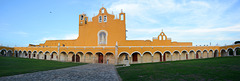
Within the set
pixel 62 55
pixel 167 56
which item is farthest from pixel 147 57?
pixel 62 55

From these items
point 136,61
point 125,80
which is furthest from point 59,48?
point 125,80

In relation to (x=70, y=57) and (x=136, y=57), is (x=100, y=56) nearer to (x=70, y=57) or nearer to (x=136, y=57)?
(x=70, y=57)

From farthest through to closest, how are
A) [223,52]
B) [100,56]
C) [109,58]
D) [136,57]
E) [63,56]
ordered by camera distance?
[223,52] < [63,56] < [100,56] < [136,57] < [109,58]

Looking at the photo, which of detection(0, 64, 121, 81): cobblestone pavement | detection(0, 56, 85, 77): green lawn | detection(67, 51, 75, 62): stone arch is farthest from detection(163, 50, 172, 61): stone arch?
detection(0, 64, 121, 81): cobblestone pavement

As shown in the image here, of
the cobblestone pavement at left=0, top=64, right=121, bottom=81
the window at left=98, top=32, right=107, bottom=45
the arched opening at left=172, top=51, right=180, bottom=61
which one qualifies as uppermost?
the window at left=98, top=32, right=107, bottom=45

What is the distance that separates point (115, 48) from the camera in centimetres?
2906

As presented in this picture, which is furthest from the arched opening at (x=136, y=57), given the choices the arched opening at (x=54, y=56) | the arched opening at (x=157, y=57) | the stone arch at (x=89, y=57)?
the arched opening at (x=54, y=56)

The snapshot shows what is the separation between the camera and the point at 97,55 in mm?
31750

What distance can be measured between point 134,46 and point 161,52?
18.2 ft

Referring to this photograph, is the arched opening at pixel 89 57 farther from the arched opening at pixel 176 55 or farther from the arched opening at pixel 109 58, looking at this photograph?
Result: the arched opening at pixel 176 55

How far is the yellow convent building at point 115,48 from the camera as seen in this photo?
30.1 meters

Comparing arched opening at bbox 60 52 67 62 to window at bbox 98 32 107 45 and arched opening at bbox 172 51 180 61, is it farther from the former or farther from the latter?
arched opening at bbox 172 51 180 61

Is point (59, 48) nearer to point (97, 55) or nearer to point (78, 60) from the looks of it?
point (78, 60)

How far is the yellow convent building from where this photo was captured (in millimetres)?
30062
